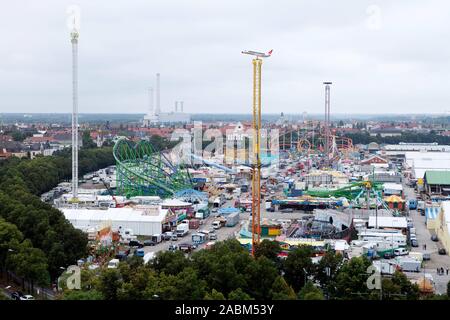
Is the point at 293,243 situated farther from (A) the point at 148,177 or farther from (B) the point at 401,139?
(B) the point at 401,139

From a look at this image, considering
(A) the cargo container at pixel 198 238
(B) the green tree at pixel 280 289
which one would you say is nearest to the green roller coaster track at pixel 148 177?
(A) the cargo container at pixel 198 238

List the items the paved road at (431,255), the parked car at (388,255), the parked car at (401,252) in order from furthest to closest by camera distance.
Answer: the parked car at (401,252) → the parked car at (388,255) → the paved road at (431,255)

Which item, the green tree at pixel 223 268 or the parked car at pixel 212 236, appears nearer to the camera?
the green tree at pixel 223 268

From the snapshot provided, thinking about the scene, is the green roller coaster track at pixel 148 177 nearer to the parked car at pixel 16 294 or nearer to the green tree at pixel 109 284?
the parked car at pixel 16 294

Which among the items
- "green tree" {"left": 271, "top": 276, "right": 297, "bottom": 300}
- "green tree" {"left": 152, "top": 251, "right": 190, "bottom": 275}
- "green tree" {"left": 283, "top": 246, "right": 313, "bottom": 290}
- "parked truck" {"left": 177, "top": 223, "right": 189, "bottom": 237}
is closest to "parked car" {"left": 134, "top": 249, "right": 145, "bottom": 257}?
"parked truck" {"left": 177, "top": 223, "right": 189, "bottom": 237}

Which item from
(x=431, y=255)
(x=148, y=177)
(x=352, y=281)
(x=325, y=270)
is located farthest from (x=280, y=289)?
(x=148, y=177)

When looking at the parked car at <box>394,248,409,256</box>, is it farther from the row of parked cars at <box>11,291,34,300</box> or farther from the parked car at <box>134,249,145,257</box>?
the row of parked cars at <box>11,291,34,300</box>

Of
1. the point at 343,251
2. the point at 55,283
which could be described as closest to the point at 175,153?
the point at 343,251
